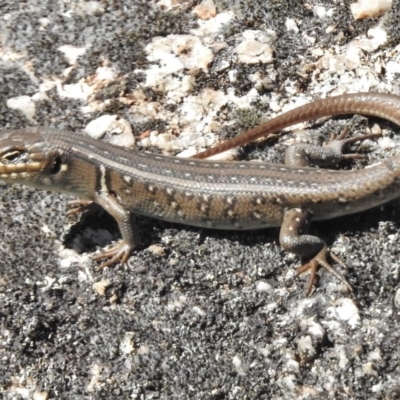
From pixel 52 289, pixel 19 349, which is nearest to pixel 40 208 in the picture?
pixel 52 289

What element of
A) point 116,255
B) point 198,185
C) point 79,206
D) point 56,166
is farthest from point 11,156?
point 198,185

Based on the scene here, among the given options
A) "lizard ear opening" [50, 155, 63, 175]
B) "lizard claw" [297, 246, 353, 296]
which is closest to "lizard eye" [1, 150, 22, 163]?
"lizard ear opening" [50, 155, 63, 175]

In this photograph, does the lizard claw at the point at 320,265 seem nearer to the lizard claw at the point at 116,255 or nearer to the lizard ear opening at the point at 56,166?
the lizard claw at the point at 116,255

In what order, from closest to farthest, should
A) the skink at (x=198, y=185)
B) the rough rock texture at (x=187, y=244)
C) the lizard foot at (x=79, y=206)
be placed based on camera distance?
the rough rock texture at (x=187, y=244), the skink at (x=198, y=185), the lizard foot at (x=79, y=206)

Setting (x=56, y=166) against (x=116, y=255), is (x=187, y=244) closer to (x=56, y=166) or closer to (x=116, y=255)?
(x=116, y=255)

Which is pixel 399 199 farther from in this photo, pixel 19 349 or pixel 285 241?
pixel 19 349

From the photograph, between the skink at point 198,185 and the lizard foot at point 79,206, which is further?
the lizard foot at point 79,206

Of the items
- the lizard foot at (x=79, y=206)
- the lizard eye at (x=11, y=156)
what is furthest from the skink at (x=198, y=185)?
the lizard foot at (x=79, y=206)

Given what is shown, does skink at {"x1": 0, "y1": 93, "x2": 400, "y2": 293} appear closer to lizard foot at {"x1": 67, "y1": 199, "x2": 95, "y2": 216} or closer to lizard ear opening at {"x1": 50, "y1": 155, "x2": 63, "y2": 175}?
lizard ear opening at {"x1": 50, "y1": 155, "x2": 63, "y2": 175}
